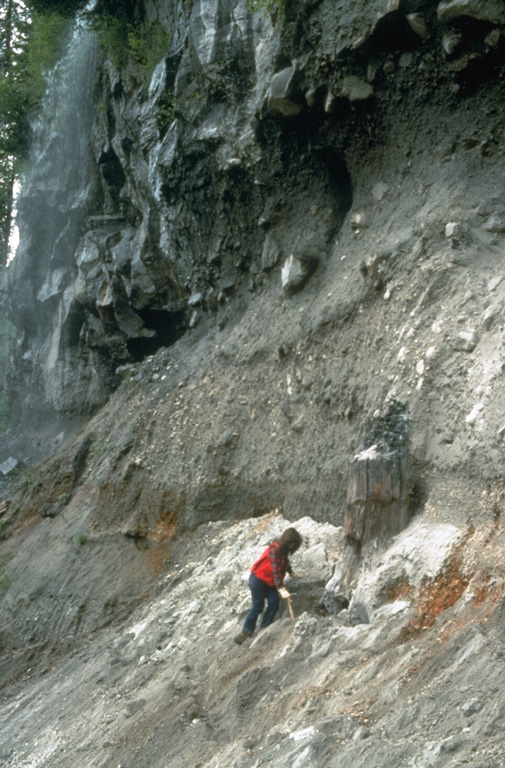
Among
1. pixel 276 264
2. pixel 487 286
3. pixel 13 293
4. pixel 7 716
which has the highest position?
pixel 13 293

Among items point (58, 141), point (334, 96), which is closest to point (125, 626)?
point (334, 96)

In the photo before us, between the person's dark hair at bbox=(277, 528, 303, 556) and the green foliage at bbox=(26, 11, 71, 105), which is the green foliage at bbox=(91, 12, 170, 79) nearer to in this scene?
the green foliage at bbox=(26, 11, 71, 105)

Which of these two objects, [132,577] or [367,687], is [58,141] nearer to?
[132,577]

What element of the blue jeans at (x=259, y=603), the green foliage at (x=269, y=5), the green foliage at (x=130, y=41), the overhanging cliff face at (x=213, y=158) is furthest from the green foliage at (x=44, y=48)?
the blue jeans at (x=259, y=603)

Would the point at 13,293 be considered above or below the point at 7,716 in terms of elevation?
above

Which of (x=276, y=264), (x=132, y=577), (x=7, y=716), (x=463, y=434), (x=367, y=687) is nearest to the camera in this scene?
(x=367, y=687)

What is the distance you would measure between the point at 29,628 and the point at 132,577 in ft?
7.29

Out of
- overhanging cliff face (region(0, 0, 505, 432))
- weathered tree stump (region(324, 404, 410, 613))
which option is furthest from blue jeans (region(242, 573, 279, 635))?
overhanging cliff face (region(0, 0, 505, 432))

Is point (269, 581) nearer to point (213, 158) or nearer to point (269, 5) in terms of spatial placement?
point (269, 5)

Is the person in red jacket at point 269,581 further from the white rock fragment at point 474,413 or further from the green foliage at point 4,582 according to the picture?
the green foliage at point 4,582

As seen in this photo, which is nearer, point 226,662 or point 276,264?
point 226,662

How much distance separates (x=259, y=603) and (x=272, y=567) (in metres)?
0.37

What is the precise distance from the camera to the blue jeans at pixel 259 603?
7.76 meters

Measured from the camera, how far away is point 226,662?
24.6 feet
